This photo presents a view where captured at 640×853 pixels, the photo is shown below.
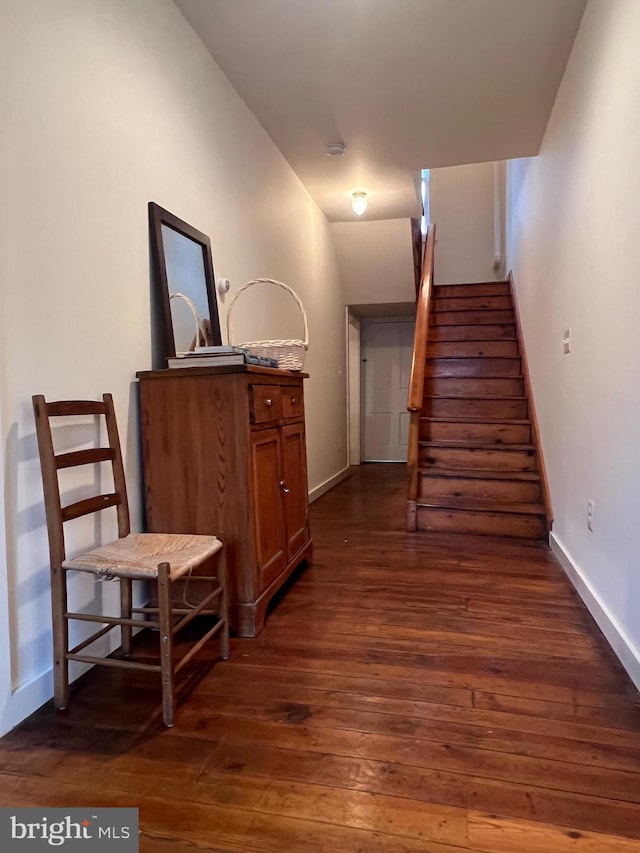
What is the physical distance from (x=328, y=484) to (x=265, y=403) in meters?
2.88

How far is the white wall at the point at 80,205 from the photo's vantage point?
56.4 inches

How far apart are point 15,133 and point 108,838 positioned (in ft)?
5.64

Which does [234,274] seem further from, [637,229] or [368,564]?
[637,229]

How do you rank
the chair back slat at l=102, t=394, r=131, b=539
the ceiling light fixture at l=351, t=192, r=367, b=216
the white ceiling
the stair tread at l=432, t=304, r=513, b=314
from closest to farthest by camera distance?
the chair back slat at l=102, t=394, r=131, b=539
the white ceiling
the ceiling light fixture at l=351, t=192, r=367, b=216
the stair tread at l=432, t=304, r=513, b=314

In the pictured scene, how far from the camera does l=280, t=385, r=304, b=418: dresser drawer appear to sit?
2.38 m

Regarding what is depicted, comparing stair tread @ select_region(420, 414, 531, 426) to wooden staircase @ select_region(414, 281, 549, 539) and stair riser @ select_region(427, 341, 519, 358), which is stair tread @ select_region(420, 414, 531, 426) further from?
stair riser @ select_region(427, 341, 519, 358)

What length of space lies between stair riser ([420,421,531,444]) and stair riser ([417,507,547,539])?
27.2 inches

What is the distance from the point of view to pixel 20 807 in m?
1.13

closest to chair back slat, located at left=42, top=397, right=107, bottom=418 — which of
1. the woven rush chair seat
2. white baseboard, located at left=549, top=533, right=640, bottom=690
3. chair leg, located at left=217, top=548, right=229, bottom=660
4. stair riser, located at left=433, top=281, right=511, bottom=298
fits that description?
the woven rush chair seat

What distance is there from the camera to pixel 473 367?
4410 millimetres

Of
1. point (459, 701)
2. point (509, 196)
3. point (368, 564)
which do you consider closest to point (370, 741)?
point (459, 701)

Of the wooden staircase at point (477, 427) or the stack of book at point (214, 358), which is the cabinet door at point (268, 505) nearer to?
the stack of book at point (214, 358)

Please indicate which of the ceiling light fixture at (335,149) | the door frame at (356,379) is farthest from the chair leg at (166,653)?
the door frame at (356,379)

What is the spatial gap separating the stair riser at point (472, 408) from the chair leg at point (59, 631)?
3.16 meters
